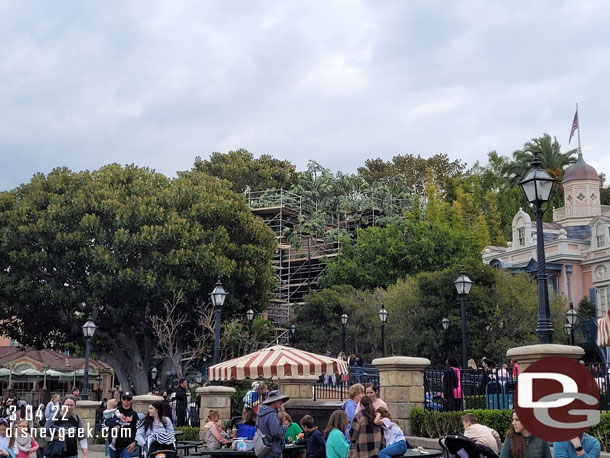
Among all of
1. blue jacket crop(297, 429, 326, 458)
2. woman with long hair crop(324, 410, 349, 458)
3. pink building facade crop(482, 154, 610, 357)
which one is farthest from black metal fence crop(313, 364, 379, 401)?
pink building facade crop(482, 154, 610, 357)

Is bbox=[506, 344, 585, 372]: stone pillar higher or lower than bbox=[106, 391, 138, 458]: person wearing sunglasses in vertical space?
higher

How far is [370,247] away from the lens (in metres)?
54.3

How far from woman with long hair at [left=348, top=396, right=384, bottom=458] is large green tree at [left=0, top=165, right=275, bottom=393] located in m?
27.6

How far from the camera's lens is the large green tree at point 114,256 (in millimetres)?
37344

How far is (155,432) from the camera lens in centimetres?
1130

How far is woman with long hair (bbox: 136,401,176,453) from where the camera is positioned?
11281 mm

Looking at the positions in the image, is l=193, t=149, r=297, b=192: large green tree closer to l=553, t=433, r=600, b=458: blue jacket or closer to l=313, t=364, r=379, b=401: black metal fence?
l=313, t=364, r=379, b=401: black metal fence

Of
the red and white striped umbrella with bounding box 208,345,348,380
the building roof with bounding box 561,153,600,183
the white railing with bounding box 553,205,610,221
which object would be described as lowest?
the red and white striped umbrella with bounding box 208,345,348,380

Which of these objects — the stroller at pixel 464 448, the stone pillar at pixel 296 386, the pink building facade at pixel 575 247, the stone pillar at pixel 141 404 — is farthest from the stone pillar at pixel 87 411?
the pink building facade at pixel 575 247

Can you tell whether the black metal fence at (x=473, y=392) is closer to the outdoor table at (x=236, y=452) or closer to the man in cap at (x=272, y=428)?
the outdoor table at (x=236, y=452)

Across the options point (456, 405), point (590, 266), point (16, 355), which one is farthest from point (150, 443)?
point (590, 266)

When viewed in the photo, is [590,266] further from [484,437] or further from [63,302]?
[484,437]

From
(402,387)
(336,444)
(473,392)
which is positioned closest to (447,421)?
(402,387)

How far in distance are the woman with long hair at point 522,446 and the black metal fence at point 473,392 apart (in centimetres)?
873
